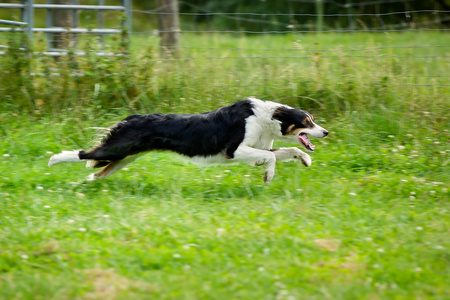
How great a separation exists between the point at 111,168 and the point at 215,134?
123 cm

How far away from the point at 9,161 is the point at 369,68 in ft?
16.6

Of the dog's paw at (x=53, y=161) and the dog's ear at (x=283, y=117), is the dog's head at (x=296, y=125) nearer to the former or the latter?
the dog's ear at (x=283, y=117)

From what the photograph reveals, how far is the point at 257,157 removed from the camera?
5.23 meters

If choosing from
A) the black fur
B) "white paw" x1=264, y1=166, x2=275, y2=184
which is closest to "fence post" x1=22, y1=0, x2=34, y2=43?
the black fur

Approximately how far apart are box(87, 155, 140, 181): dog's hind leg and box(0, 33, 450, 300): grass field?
11 cm

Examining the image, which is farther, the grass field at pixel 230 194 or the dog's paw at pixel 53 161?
the dog's paw at pixel 53 161

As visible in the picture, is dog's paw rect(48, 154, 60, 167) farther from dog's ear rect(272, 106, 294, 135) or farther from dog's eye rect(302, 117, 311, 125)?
dog's eye rect(302, 117, 311, 125)

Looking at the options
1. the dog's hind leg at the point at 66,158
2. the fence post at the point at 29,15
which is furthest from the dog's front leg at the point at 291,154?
the fence post at the point at 29,15

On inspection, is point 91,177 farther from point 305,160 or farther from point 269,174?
point 305,160

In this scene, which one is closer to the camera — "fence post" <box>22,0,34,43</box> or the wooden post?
"fence post" <box>22,0,34,43</box>

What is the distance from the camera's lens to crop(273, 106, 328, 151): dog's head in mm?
5371

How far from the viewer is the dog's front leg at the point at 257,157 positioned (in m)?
5.23

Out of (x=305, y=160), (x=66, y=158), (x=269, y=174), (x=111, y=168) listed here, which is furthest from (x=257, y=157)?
(x=66, y=158)

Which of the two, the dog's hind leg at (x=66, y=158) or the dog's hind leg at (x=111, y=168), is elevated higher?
the dog's hind leg at (x=66, y=158)
